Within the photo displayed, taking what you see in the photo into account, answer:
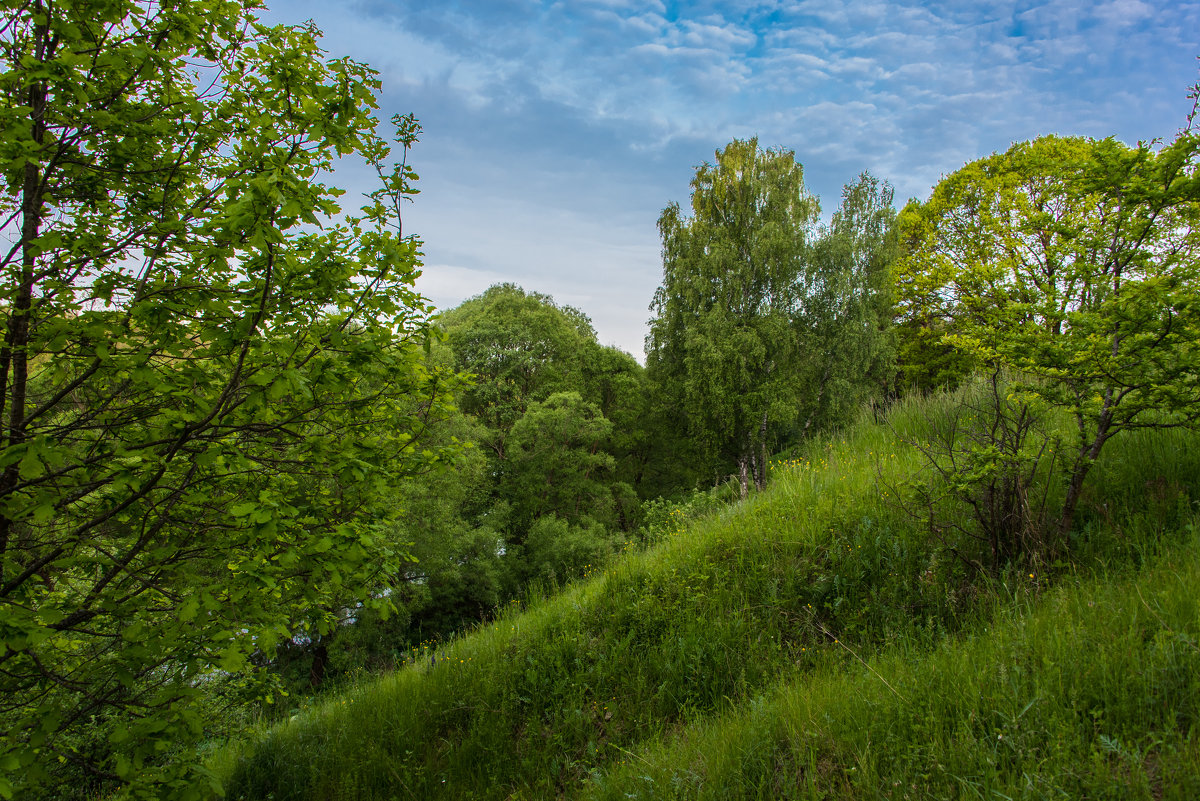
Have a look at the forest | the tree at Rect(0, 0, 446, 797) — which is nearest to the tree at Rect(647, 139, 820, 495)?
the forest

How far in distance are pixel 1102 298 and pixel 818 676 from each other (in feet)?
12.8

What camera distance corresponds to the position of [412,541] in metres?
4.59

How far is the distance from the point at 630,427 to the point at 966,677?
99.0ft

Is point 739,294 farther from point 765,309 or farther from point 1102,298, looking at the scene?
point 1102,298

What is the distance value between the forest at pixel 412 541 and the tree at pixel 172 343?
0.11ft

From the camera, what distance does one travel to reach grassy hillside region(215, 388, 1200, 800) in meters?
2.59

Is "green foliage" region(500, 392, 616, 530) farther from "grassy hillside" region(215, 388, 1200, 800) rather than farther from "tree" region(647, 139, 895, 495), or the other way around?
"grassy hillside" region(215, 388, 1200, 800)

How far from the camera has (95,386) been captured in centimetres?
362

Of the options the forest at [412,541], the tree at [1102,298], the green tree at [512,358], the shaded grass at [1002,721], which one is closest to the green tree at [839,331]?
the green tree at [512,358]

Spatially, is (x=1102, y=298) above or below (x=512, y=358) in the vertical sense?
below

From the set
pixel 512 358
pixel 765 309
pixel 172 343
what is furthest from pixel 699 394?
pixel 172 343

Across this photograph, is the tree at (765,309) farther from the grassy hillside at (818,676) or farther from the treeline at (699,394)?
the grassy hillside at (818,676)

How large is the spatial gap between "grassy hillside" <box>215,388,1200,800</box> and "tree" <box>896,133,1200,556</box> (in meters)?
0.94

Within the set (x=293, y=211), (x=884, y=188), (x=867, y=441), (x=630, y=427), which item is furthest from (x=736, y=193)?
(x=293, y=211)
